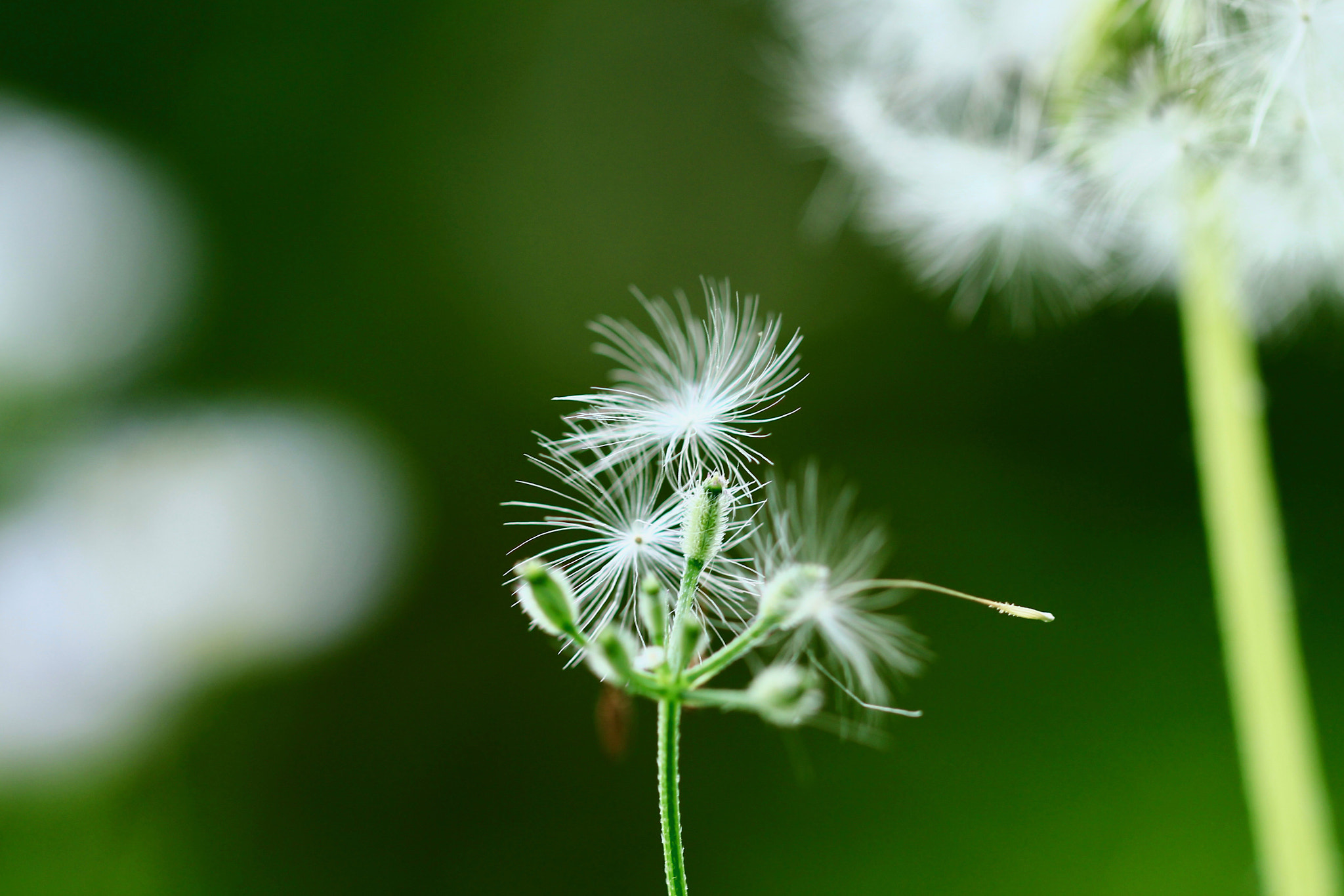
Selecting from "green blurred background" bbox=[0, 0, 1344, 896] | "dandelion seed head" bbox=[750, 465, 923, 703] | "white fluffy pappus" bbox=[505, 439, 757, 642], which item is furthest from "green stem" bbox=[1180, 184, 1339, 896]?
"green blurred background" bbox=[0, 0, 1344, 896]

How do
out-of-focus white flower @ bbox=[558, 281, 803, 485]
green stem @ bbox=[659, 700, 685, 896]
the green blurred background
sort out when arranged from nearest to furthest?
1. green stem @ bbox=[659, 700, 685, 896]
2. out-of-focus white flower @ bbox=[558, 281, 803, 485]
3. the green blurred background

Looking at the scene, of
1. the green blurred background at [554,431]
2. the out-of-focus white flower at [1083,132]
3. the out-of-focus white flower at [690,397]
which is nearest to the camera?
the out-of-focus white flower at [690,397]

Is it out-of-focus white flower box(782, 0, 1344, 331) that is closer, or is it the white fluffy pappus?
the white fluffy pappus

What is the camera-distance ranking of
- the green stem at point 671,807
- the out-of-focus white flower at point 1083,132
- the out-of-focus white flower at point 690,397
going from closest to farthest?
the green stem at point 671,807 < the out-of-focus white flower at point 690,397 < the out-of-focus white flower at point 1083,132

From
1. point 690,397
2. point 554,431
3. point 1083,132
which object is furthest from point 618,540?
point 554,431

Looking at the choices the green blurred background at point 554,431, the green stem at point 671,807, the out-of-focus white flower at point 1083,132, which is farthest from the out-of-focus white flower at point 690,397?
the green blurred background at point 554,431

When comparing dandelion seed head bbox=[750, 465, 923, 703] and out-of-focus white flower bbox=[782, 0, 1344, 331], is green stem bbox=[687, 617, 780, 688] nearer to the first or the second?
dandelion seed head bbox=[750, 465, 923, 703]

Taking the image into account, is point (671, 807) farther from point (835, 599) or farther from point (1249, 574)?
point (1249, 574)

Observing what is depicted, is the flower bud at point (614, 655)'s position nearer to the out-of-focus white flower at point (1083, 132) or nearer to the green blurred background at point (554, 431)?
the out-of-focus white flower at point (1083, 132)
